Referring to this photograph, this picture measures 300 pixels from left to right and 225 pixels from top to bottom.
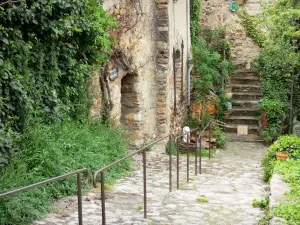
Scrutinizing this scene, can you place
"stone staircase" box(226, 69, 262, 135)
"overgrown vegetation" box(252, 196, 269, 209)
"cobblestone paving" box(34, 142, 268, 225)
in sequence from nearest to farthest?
"cobblestone paving" box(34, 142, 268, 225) → "overgrown vegetation" box(252, 196, 269, 209) → "stone staircase" box(226, 69, 262, 135)

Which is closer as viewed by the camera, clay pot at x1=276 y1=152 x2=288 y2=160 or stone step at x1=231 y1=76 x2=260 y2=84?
clay pot at x1=276 y1=152 x2=288 y2=160

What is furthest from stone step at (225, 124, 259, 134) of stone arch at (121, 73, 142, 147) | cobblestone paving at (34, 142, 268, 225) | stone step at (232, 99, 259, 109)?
stone arch at (121, 73, 142, 147)

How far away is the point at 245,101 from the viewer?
12891 millimetres

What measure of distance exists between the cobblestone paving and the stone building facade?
1299 millimetres

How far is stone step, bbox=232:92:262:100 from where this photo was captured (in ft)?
42.8

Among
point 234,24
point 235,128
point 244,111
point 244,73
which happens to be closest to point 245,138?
point 235,128

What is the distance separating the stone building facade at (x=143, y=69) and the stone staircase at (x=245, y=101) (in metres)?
2.66

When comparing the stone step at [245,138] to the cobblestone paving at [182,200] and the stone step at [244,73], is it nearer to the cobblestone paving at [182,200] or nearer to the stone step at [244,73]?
the stone step at [244,73]

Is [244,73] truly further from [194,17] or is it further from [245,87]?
[194,17]

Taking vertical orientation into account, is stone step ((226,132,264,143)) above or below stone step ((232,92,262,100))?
below

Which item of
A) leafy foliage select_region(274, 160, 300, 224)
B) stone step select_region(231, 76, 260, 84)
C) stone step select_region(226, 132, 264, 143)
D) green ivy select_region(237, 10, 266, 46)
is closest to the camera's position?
Answer: leafy foliage select_region(274, 160, 300, 224)

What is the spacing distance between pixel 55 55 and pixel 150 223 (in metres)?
2.42

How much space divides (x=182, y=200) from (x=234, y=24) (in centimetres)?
1162

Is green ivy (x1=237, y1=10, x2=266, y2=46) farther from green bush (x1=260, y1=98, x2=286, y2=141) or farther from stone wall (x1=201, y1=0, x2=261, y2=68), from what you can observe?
green bush (x1=260, y1=98, x2=286, y2=141)
